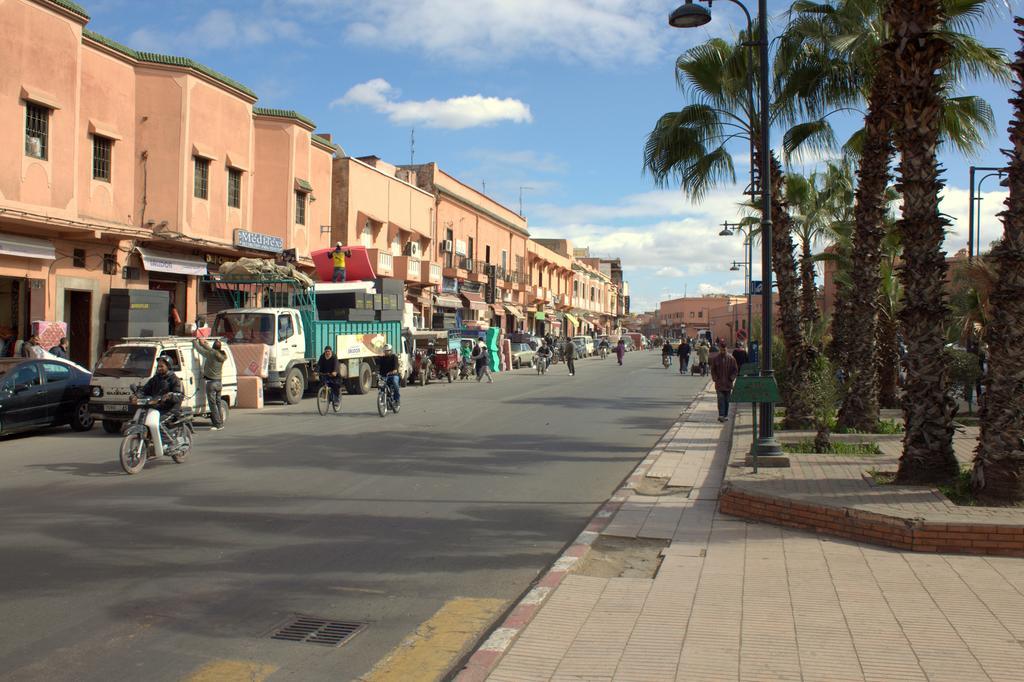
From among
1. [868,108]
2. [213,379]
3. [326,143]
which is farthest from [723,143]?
[326,143]

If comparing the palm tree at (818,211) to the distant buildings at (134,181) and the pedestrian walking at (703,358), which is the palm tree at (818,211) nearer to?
the pedestrian walking at (703,358)

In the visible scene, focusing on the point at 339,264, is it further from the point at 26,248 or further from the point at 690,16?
the point at 690,16

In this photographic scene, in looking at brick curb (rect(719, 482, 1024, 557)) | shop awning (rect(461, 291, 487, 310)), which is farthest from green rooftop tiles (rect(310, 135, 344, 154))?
brick curb (rect(719, 482, 1024, 557))

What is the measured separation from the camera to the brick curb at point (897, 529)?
674 centimetres

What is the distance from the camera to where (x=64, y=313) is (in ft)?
70.0

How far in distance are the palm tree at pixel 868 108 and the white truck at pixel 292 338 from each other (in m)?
13.0

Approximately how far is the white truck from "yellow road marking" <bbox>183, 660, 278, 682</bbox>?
575 inches

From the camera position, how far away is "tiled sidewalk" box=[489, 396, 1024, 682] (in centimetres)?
442

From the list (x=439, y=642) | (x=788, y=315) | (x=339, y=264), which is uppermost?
(x=339, y=264)

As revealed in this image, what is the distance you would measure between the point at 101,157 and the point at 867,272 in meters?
19.3

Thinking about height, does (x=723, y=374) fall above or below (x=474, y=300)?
below

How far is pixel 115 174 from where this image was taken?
2247 centimetres

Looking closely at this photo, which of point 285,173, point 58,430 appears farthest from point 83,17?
point 58,430

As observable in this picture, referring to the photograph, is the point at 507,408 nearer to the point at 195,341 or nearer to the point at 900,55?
the point at 195,341
